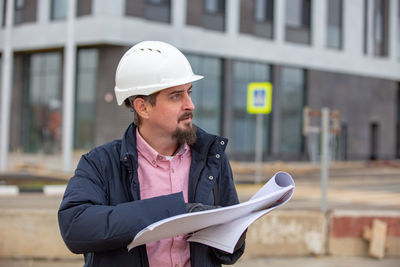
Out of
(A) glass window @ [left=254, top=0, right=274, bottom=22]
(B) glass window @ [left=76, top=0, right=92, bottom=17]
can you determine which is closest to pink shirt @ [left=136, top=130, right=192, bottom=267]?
(B) glass window @ [left=76, top=0, right=92, bottom=17]

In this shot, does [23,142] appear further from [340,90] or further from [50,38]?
[340,90]

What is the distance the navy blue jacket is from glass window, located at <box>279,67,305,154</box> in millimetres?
23479

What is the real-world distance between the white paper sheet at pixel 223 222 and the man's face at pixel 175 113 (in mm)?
377

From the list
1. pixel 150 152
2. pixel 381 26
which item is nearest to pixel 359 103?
pixel 381 26

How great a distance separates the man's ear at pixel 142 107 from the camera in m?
2.01

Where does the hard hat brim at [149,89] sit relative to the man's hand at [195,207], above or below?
above

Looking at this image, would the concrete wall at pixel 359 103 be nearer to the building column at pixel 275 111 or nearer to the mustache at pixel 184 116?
the building column at pixel 275 111

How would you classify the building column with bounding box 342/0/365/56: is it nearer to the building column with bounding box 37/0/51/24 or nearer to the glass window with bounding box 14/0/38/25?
the building column with bounding box 37/0/51/24

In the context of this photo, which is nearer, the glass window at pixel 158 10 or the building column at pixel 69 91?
the building column at pixel 69 91

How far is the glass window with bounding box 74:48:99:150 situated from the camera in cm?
2044

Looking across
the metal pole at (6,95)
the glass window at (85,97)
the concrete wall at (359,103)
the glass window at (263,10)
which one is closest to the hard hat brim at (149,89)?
the metal pole at (6,95)

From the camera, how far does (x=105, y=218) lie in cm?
167

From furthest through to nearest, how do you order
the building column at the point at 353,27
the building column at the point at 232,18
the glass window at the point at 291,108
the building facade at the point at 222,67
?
1. the building column at the point at 353,27
2. the glass window at the point at 291,108
3. the building column at the point at 232,18
4. the building facade at the point at 222,67

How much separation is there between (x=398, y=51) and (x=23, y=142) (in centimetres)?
2312
